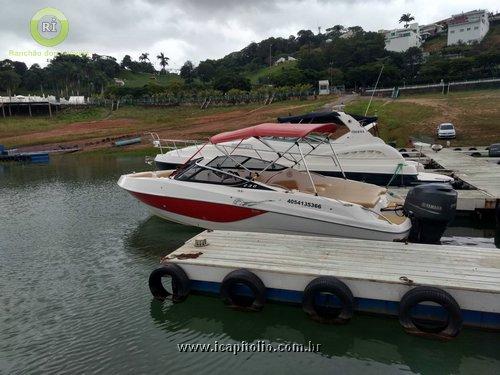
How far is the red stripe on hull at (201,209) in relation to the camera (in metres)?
10.8

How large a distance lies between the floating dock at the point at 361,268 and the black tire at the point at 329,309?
0.14 metres

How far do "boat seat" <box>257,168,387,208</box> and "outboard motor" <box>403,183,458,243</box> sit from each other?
5.08 feet

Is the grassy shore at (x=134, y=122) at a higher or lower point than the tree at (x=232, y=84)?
lower

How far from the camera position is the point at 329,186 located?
11.6 metres

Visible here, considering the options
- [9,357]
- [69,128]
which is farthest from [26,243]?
[69,128]

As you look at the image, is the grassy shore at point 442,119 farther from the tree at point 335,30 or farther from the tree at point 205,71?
the tree at point 335,30

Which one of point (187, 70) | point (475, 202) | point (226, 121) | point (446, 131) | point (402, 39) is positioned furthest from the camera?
point (187, 70)

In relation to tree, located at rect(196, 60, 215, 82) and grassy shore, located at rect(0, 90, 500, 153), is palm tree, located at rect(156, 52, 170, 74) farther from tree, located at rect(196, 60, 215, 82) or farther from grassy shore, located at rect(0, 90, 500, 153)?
grassy shore, located at rect(0, 90, 500, 153)

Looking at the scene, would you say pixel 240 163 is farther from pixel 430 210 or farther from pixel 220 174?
pixel 430 210

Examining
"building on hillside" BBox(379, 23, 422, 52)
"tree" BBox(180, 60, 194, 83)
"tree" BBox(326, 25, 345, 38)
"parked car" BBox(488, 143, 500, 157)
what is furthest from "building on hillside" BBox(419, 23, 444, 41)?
"parked car" BBox(488, 143, 500, 157)

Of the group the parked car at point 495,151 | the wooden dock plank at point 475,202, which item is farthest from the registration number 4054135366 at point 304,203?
the parked car at point 495,151

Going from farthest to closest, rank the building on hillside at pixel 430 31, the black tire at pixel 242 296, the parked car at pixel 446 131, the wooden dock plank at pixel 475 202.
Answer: the building on hillside at pixel 430 31 → the parked car at pixel 446 131 → the wooden dock plank at pixel 475 202 → the black tire at pixel 242 296

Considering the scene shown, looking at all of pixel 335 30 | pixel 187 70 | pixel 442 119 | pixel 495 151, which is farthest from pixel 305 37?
pixel 495 151

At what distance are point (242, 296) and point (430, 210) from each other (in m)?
Result: 4.44
